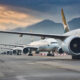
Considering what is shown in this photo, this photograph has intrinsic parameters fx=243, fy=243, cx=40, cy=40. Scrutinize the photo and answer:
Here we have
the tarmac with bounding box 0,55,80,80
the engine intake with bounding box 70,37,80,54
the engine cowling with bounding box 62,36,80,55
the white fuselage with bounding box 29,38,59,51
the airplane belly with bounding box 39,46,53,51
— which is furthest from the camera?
the airplane belly with bounding box 39,46,53,51

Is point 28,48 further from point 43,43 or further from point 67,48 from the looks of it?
point 67,48

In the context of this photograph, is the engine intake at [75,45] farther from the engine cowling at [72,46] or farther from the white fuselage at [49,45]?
the white fuselage at [49,45]

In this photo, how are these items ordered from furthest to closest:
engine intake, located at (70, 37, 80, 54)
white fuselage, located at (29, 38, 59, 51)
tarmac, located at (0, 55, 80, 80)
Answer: white fuselage, located at (29, 38, 59, 51), engine intake, located at (70, 37, 80, 54), tarmac, located at (0, 55, 80, 80)

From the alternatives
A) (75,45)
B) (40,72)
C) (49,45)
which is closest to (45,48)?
(49,45)

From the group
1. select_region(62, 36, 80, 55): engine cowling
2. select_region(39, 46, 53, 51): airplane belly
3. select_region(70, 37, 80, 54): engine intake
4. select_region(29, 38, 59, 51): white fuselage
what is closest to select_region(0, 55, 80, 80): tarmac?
select_region(62, 36, 80, 55): engine cowling

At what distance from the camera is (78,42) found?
24906 millimetres

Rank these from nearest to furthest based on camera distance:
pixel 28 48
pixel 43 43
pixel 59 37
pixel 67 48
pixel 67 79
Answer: pixel 67 79, pixel 67 48, pixel 59 37, pixel 43 43, pixel 28 48

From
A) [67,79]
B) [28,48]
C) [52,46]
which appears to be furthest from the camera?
[28,48]

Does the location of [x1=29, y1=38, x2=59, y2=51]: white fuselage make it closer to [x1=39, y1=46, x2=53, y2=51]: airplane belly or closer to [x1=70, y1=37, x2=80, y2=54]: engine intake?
[x1=39, y1=46, x2=53, y2=51]: airplane belly

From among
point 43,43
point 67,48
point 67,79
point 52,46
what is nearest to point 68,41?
point 67,48

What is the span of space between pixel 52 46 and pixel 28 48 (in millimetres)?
11374

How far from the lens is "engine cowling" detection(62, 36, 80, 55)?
78.8 ft

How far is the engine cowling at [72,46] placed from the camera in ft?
78.8

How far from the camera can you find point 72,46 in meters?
24.5
